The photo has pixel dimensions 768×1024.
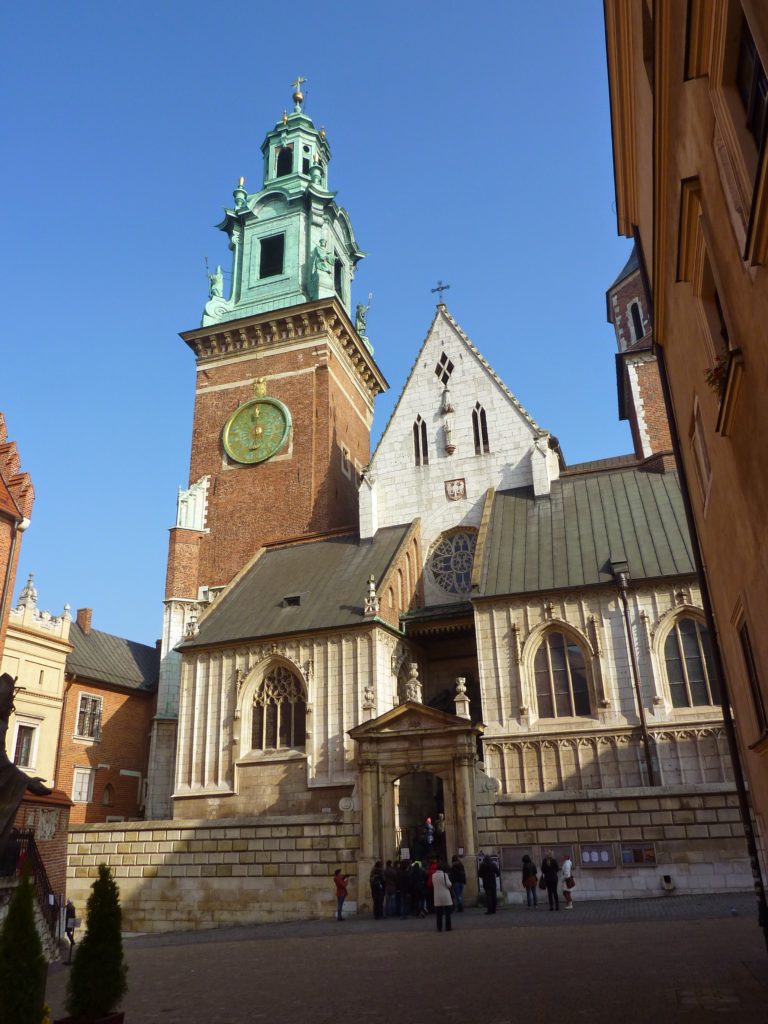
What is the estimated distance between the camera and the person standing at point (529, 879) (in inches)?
740

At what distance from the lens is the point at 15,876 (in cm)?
1462

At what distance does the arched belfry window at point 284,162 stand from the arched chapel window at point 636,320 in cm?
2201

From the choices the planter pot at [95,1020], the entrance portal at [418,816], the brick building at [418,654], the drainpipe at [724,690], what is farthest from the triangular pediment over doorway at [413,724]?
the planter pot at [95,1020]

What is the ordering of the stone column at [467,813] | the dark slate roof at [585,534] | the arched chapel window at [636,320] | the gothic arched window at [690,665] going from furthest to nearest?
the arched chapel window at [636,320] → the dark slate roof at [585,534] → the gothic arched window at [690,665] → the stone column at [467,813]

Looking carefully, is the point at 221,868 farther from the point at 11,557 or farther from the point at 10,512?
the point at 10,512

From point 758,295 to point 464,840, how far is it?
17.1 metres

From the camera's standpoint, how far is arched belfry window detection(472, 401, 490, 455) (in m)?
33.0

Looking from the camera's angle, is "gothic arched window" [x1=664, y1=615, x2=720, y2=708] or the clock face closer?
A: "gothic arched window" [x1=664, y1=615, x2=720, y2=708]

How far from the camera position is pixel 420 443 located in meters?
34.2

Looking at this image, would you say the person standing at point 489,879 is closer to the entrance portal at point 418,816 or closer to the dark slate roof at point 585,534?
the entrance portal at point 418,816

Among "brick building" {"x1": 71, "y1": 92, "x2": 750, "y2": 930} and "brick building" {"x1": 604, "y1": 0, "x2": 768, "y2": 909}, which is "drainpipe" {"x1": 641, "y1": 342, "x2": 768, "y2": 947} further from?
"brick building" {"x1": 71, "y1": 92, "x2": 750, "y2": 930}

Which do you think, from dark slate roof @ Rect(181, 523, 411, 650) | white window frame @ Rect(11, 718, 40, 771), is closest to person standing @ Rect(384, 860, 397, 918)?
dark slate roof @ Rect(181, 523, 411, 650)

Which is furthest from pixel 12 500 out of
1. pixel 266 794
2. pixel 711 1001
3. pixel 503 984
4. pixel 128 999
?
pixel 711 1001

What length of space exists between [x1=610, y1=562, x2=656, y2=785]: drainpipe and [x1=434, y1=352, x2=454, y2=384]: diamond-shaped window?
13517mm
